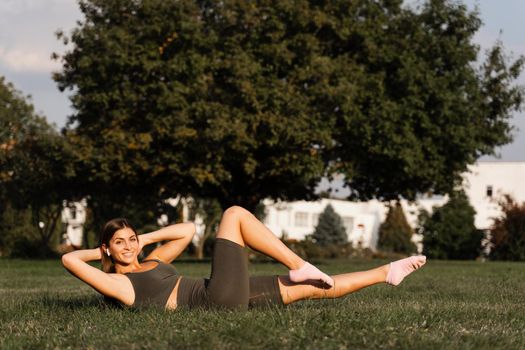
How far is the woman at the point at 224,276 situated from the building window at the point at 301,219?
81.8 metres

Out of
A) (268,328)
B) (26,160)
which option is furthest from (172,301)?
(26,160)

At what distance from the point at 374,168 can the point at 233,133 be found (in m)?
6.36

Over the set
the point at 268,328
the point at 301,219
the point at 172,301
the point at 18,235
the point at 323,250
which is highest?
the point at 301,219

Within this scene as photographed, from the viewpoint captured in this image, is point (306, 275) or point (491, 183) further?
point (491, 183)

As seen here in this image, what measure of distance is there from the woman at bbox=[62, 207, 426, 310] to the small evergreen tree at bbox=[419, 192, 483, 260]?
4982 cm

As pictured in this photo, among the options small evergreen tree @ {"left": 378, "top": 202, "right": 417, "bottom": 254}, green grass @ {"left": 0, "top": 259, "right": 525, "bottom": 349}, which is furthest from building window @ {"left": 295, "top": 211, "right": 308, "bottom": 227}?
green grass @ {"left": 0, "top": 259, "right": 525, "bottom": 349}

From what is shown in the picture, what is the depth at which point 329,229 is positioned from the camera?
82875 millimetres

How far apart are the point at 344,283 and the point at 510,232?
4516 cm

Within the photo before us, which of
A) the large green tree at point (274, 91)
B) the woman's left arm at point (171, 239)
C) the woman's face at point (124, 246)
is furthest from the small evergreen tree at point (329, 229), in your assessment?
the woman's face at point (124, 246)

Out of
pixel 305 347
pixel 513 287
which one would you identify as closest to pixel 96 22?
pixel 513 287

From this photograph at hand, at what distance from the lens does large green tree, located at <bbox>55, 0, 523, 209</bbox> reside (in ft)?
98.8

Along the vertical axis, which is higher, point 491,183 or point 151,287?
point 491,183

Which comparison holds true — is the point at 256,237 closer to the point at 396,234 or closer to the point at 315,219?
the point at 396,234

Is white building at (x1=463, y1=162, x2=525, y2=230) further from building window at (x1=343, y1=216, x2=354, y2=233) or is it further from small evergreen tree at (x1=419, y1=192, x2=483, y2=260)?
small evergreen tree at (x1=419, y1=192, x2=483, y2=260)
